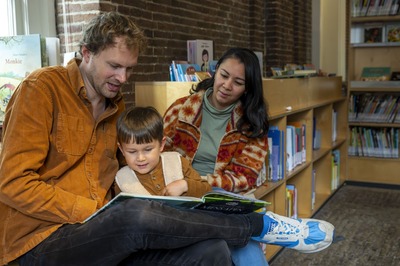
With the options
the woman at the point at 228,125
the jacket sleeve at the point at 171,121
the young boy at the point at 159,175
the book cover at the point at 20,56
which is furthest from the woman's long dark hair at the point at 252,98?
the book cover at the point at 20,56

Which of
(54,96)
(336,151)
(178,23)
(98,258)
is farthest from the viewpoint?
(336,151)

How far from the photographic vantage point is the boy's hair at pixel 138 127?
183cm

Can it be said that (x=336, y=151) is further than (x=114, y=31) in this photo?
Yes

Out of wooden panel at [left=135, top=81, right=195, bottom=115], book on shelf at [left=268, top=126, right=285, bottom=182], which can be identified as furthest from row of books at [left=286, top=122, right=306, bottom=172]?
wooden panel at [left=135, top=81, right=195, bottom=115]

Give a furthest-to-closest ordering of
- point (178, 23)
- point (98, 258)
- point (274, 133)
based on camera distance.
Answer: point (178, 23) < point (274, 133) < point (98, 258)

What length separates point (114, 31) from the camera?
1.72m

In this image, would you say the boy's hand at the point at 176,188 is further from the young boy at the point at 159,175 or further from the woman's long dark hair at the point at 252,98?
the woman's long dark hair at the point at 252,98

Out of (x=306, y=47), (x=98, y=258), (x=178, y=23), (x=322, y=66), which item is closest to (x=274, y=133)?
(x=178, y=23)

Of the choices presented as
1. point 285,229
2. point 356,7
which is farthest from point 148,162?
point 356,7

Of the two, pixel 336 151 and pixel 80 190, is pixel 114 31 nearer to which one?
pixel 80 190

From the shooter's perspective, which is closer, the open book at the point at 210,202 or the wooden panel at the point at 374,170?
the open book at the point at 210,202

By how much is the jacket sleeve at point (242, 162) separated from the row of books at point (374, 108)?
9.20 ft

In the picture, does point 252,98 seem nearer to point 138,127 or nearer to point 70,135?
point 138,127

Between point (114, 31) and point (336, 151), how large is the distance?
340cm
